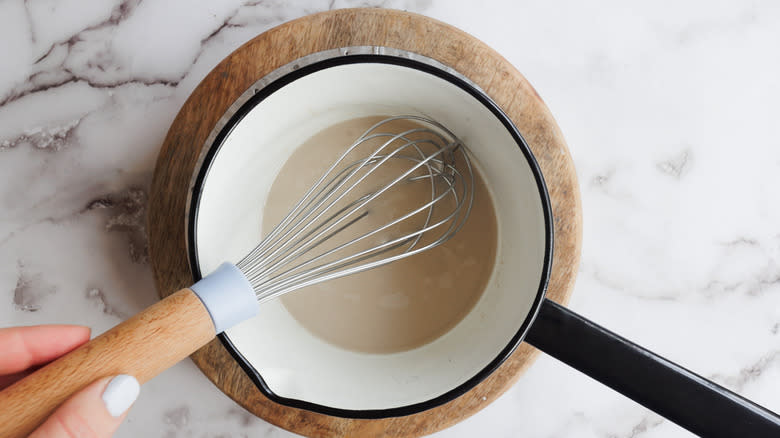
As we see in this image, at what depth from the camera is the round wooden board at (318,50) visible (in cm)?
42

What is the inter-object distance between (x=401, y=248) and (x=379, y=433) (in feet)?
0.52

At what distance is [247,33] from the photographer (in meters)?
0.53

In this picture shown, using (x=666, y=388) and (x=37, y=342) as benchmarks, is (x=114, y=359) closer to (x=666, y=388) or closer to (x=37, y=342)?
(x=37, y=342)

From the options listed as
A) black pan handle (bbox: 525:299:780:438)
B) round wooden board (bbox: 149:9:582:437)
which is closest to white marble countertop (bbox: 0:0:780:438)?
round wooden board (bbox: 149:9:582:437)

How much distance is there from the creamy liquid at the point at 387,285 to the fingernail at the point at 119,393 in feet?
0.65

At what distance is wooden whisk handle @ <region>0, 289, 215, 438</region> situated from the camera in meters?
0.29

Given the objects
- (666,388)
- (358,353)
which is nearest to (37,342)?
(358,353)

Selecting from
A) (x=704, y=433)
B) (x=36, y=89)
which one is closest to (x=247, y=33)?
(x=36, y=89)

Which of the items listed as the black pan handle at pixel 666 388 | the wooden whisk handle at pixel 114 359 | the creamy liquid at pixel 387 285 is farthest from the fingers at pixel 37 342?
the black pan handle at pixel 666 388

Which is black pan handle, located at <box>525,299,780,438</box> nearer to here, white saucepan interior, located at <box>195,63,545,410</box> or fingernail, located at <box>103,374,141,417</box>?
white saucepan interior, located at <box>195,63,545,410</box>

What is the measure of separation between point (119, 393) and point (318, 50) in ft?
0.90

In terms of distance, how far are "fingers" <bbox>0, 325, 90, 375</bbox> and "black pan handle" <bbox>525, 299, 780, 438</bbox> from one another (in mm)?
321

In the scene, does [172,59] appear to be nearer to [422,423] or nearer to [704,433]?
[422,423]

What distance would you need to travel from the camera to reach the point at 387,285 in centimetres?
49
